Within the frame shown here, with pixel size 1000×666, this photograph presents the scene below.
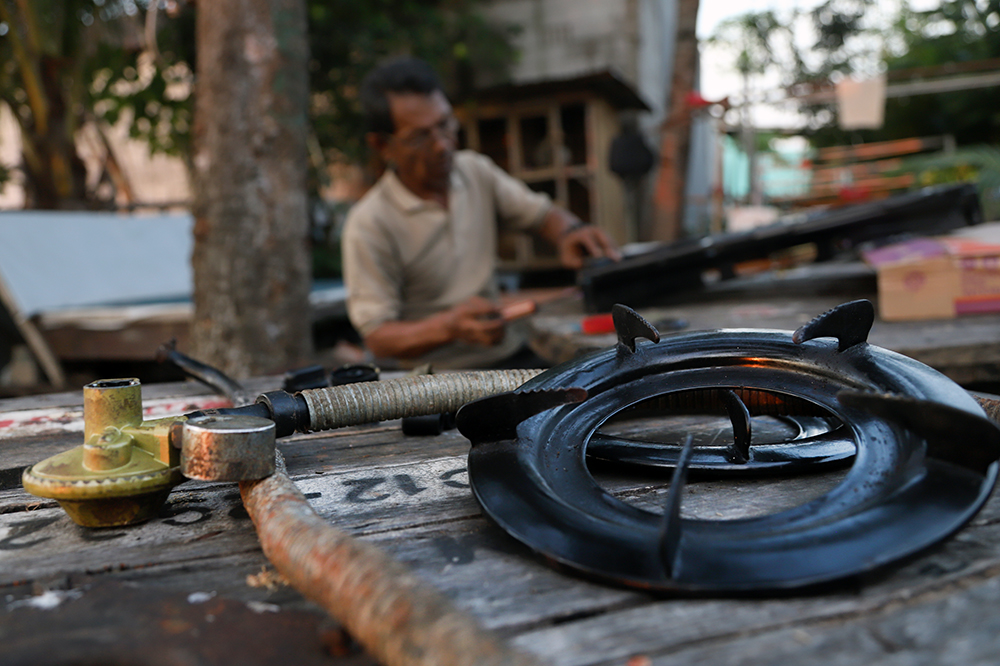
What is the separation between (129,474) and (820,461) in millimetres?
747

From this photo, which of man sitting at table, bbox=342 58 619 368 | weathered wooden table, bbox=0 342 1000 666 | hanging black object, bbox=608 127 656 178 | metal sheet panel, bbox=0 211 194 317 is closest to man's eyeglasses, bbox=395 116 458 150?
man sitting at table, bbox=342 58 619 368

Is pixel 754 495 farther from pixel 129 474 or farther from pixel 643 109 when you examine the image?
pixel 643 109

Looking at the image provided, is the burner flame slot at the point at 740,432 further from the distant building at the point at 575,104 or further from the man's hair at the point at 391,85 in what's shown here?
the distant building at the point at 575,104

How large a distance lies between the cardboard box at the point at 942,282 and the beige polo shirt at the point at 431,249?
159 centimetres

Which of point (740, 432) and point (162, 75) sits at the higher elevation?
point (162, 75)

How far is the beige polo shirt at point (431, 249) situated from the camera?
2932mm

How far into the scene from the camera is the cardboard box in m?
1.85

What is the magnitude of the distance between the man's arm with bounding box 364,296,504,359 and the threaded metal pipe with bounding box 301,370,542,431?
1408 mm

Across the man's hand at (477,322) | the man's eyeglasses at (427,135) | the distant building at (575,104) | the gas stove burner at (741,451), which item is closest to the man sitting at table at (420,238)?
the man's eyeglasses at (427,135)

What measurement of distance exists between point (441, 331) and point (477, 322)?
0.77 ft

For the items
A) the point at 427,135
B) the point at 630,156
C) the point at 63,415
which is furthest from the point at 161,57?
the point at 63,415

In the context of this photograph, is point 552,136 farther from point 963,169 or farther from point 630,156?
point 963,169

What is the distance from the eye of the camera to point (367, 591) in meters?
0.46

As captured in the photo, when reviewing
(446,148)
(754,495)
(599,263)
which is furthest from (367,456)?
(446,148)
